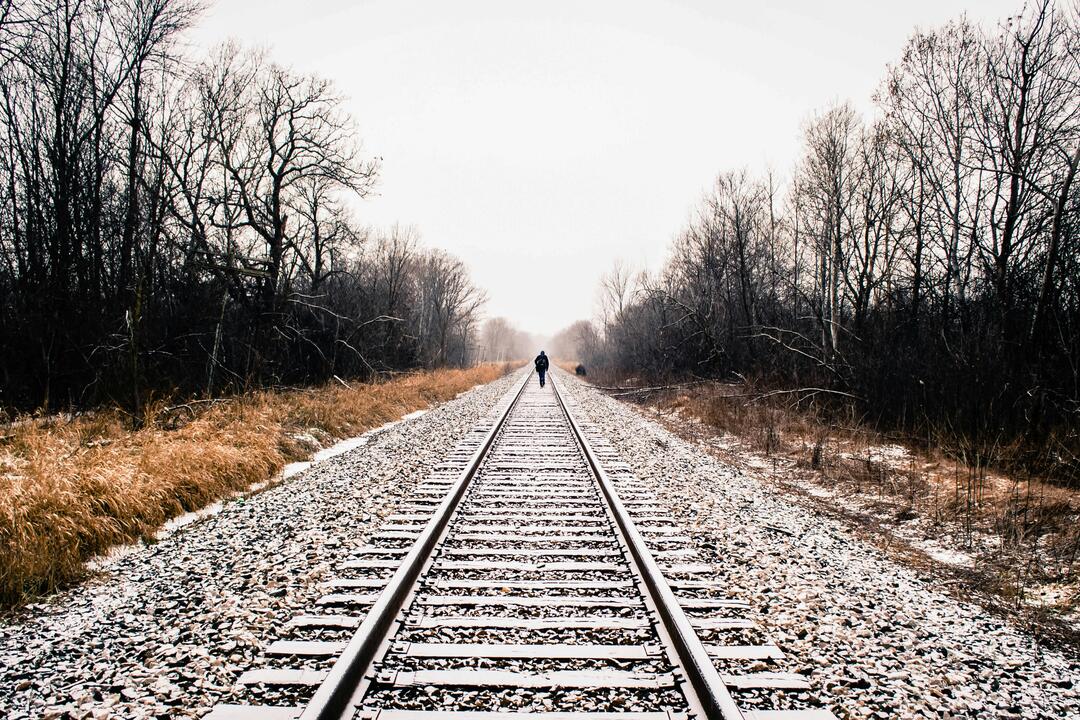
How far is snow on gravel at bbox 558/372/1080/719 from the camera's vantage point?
103 inches

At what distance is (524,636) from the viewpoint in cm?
311

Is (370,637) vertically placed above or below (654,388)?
below

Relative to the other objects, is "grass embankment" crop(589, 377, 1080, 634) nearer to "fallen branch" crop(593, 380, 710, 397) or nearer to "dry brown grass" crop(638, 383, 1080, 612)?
"dry brown grass" crop(638, 383, 1080, 612)

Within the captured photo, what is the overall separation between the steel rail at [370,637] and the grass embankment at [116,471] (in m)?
2.57

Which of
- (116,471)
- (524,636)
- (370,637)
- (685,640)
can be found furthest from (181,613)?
(685,640)

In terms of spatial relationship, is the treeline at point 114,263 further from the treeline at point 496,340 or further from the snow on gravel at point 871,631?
the treeline at point 496,340

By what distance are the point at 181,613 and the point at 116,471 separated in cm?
301

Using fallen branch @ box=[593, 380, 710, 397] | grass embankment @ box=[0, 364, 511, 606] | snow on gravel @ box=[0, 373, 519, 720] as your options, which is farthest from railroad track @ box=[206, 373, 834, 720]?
fallen branch @ box=[593, 380, 710, 397]

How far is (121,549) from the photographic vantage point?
4.77 meters

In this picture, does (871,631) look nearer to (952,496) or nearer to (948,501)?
(948,501)

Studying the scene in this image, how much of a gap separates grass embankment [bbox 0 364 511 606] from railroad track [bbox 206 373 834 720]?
2.32 m

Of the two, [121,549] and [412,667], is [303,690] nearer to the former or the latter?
[412,667]

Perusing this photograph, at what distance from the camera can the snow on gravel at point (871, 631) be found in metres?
2.63

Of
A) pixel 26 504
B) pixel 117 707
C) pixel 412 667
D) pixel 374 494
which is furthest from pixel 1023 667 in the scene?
pixel 26 504
